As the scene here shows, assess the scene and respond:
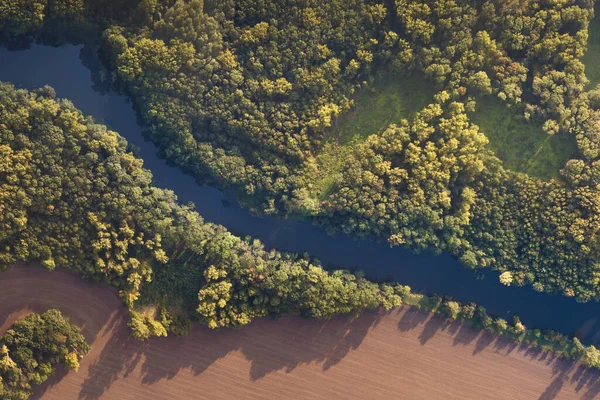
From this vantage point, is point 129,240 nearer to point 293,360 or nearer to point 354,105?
point 293,360

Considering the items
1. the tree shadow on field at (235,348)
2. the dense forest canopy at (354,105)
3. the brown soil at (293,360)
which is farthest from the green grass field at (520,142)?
the tree shadow on field at (235,348)

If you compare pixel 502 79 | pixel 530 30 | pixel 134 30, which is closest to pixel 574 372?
pixel 502 79

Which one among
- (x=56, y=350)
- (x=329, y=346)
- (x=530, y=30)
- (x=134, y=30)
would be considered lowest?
(x=56, y=350)

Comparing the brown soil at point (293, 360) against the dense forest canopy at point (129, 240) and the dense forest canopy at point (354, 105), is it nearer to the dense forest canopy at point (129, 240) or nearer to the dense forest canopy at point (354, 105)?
the dense forest canopy at point (129, 240)

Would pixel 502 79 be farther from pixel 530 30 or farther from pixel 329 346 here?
pixel 329 346

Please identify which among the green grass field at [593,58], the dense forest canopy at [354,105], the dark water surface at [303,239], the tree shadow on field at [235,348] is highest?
the green grass field at [593,58]
